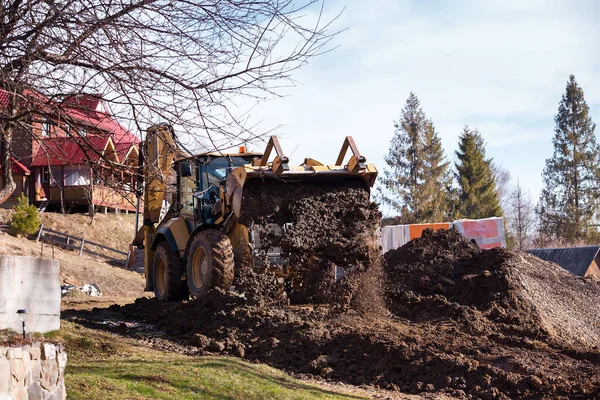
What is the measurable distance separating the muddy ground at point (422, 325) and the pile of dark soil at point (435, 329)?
18 mm

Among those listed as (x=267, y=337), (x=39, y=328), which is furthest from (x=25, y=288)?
(x=267, y=337)

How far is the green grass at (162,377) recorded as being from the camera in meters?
7.35

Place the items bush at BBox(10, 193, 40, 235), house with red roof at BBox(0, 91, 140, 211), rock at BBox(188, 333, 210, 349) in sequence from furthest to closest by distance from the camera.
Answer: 1. bush at BBox(10, 193, 40, 235)
2. rock at BBox(188, 333, 210, 349)
3. house with red roof at BBox(0, 91, 140, 211)

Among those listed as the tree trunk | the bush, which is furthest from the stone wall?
the bush

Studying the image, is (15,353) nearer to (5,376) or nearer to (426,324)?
(5,376)

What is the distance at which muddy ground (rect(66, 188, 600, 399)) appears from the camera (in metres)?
9.43

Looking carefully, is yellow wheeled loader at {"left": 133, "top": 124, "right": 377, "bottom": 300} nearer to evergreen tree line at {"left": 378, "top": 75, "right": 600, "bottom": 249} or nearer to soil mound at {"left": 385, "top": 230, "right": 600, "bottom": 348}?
soil mound at {"left": 385, "top": 230, "right": 600, "bottom": 348}

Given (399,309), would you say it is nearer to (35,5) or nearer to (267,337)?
(267,337)

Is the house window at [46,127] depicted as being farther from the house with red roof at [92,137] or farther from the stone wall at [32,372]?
the stone wall at [32,372]

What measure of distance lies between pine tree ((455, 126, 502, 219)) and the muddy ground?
119ft

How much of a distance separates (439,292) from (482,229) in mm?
13134

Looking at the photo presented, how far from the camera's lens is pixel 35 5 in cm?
643


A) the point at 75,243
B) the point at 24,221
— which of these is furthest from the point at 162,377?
the point at 75,243

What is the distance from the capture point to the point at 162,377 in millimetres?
8070
